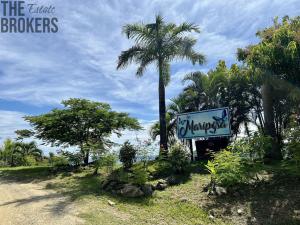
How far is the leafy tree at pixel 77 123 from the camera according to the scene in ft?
59.9

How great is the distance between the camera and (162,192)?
33.6ft

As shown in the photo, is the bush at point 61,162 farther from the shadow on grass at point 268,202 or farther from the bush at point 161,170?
the shadow on grass at point 268,202

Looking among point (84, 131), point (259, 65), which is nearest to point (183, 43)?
point (259, 65)

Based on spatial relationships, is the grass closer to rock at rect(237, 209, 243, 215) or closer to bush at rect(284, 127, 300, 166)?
rock at rect(237, 209, 243, 215)

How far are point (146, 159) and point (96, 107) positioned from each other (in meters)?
7.51

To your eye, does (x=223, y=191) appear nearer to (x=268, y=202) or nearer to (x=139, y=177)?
(x=268, y=202)

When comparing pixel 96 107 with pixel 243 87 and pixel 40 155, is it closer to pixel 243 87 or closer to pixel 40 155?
pixel 243 87

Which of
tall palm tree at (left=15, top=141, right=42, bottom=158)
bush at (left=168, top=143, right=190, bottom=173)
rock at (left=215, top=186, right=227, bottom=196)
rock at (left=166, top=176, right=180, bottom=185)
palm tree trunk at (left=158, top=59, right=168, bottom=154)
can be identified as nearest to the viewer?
rock at (left=215, top=186, right=227, bottom=196)

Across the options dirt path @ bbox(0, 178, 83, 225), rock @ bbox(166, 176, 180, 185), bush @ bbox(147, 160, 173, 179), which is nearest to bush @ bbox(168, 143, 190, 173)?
bush @ bbox(147, 160, 173, 179)

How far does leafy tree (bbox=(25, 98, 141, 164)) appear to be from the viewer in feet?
59.9

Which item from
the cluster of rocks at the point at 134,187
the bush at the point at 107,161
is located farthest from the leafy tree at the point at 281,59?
the bush at the point at 107,161

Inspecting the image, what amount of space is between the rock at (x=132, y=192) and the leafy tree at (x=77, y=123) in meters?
7.76

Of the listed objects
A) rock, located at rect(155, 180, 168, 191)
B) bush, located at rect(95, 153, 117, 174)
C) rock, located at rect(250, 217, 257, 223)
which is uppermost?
bush, located at rect(95, 153, 117, 174)

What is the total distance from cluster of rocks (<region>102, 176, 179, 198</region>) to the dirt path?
1.65m
